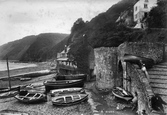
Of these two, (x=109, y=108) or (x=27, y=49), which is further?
(x=27, y=49)

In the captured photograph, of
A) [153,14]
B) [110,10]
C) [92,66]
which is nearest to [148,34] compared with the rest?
[153,14]

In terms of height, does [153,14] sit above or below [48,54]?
above

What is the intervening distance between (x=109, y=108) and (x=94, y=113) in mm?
1342

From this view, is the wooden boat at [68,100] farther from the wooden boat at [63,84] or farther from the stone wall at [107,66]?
the wooden boat at [63,84]

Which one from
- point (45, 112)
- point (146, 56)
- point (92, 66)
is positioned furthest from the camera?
point (92, 66)

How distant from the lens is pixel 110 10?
2253 inches

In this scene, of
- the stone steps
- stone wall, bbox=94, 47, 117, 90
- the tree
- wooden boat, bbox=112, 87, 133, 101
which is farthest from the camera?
the tree

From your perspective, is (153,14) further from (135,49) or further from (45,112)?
(45,112)

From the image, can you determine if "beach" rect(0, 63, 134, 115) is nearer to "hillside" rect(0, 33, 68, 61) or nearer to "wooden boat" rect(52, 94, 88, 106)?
"wooden boat" rect(52, 94, 88, 106)

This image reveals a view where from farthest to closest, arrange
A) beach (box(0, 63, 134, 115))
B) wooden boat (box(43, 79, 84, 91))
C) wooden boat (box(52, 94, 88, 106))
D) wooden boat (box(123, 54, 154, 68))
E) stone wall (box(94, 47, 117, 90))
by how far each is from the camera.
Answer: wooden boat (box(43, 79, 84, 91)), stone wall (box(94, 47, 117, 90)), wooden boat (box(52, 94, 88, 106)), beach (box(0, 63, 134, 115)), wooden boat (box(123, 54, 154, 68))

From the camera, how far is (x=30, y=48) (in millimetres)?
112500

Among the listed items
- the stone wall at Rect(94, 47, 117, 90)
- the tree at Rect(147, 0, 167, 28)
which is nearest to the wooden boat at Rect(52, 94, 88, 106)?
the stone wall at Rect(94, 47, 117, 90)

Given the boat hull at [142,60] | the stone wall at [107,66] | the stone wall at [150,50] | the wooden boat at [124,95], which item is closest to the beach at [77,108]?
the wooden boat at [124,95]

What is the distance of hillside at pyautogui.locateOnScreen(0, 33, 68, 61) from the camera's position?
355ft
